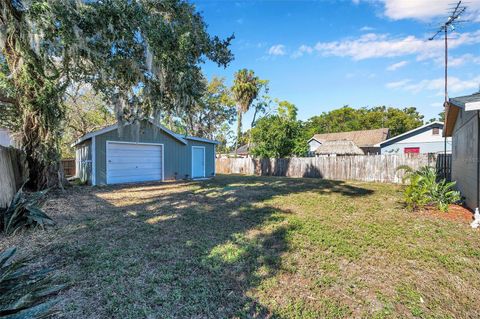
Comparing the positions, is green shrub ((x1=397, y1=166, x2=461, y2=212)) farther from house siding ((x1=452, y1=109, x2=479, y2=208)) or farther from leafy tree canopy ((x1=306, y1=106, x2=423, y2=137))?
leafy tree canopy ((x1=306, y1=106, x2=423, y2=137))

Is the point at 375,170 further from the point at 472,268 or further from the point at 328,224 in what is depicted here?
the point at 472,268

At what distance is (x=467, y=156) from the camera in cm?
618

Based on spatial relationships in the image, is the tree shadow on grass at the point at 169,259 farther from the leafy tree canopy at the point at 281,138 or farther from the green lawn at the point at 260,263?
the leafy tree canopy at the point at 281,138

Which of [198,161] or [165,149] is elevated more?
[165,149]

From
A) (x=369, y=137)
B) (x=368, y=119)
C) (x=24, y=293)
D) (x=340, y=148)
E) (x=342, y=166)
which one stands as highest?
(x=368, y=119)

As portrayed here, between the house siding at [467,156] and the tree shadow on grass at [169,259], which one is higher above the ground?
the house siding at [467,156]

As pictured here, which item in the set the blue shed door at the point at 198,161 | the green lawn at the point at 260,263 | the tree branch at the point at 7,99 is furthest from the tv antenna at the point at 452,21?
the tree branch at the point at 7,99

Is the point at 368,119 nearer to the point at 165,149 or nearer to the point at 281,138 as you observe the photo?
the point at 281,138

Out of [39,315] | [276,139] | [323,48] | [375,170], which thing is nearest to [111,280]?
[39,315]

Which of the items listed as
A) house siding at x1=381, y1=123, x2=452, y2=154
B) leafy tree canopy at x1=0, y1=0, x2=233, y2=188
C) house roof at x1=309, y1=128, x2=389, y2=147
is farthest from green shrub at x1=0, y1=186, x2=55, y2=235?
house roof at x1=309, y1=128, x2=389, y2=147

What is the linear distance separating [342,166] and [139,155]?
10.4m

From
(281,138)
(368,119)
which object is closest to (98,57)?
(281,138)

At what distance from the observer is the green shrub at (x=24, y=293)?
1665 millimetres

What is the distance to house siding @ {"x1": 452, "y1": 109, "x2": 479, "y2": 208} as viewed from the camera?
17.8ft
